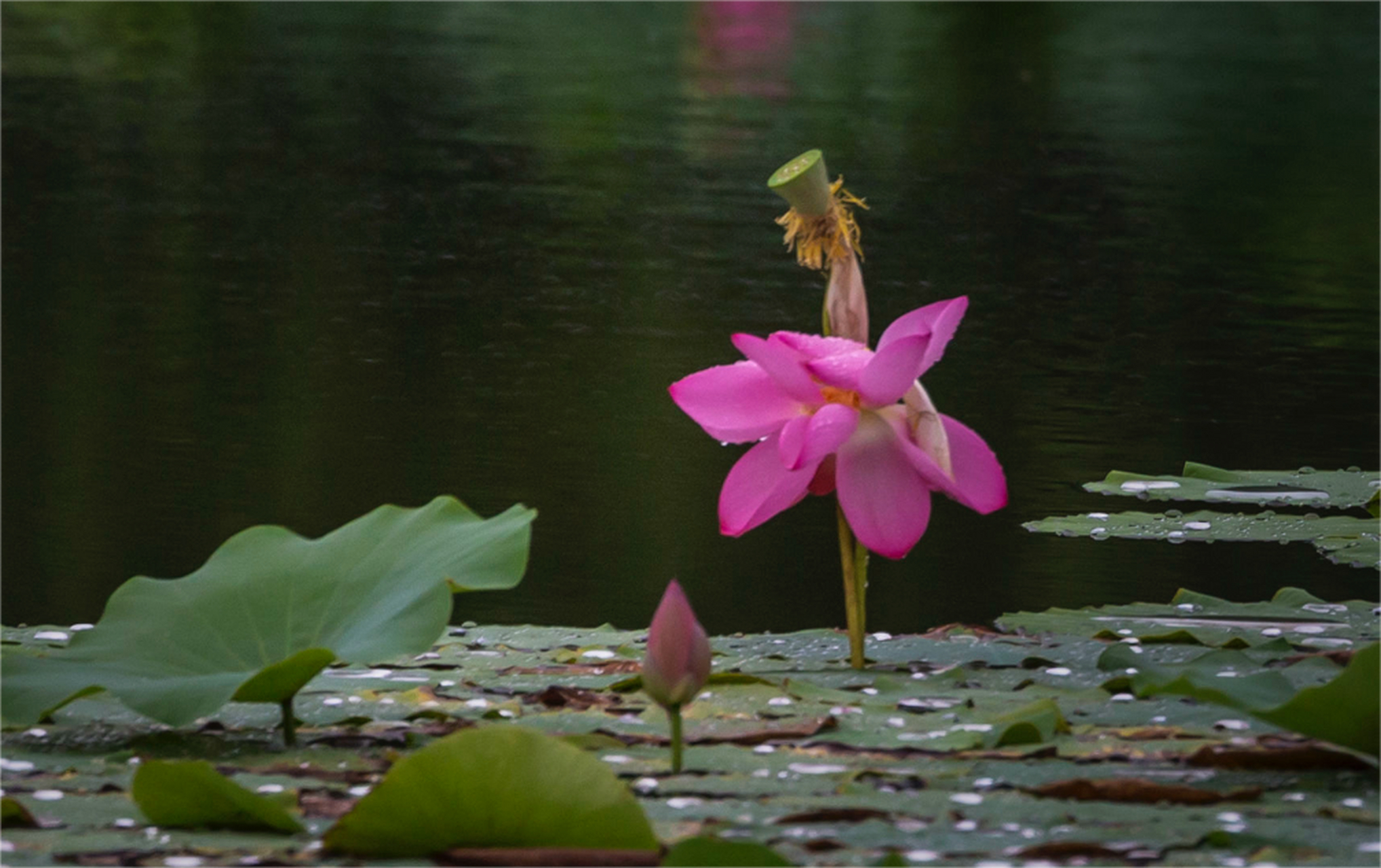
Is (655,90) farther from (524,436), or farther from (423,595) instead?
(423,595)

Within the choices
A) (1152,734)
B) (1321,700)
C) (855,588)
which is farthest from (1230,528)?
(1321,700)

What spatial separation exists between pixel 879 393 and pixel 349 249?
13.2 feet

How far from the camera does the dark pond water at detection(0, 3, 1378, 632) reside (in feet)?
8.13

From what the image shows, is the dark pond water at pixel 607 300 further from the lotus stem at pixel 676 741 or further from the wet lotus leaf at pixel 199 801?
the wet lotus leaf at pixel 199 801

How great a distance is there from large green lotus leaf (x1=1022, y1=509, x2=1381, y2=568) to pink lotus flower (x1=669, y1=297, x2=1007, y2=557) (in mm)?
758

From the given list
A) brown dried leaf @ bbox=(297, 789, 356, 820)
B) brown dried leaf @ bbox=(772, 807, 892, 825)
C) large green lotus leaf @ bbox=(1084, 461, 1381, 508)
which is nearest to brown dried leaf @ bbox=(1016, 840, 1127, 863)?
brown dried leaf @ bbox=(772, 807, 892, 825)

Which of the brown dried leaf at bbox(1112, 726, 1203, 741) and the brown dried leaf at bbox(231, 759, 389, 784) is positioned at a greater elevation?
the brown dried leaf at bbox(231, 759, 389, 784)

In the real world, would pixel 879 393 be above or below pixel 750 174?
below

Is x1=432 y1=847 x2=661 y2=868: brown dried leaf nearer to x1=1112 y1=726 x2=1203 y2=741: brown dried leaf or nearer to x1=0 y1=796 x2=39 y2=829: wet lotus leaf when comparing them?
x1=0 y1=796 x2=39 y2=829: wet lotus leaf

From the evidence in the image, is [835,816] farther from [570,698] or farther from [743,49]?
[743,49]

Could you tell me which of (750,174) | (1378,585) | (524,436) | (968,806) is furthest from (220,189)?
(968,806)

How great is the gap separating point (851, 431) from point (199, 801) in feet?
2.15

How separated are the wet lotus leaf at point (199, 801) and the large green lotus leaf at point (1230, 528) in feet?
4.60

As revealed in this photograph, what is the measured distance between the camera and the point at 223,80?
31.2 feet
